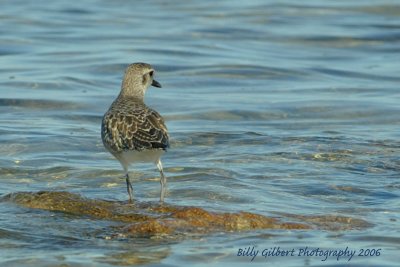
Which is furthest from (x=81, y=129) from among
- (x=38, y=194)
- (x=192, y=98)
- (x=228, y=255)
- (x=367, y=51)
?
(x=367, y=51)

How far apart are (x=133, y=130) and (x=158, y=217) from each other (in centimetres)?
96

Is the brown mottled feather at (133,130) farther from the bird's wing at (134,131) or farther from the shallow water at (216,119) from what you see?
the shallow water at (216,119)

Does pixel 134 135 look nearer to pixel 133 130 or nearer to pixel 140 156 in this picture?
pixel 133 130

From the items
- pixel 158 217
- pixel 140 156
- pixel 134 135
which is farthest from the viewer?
pixel 140 156

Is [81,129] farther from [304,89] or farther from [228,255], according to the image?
[228,255]

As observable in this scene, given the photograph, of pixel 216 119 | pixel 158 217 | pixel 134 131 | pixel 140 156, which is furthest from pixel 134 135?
pixel 216 119

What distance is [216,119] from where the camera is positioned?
41.0 ft

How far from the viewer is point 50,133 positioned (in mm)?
11469

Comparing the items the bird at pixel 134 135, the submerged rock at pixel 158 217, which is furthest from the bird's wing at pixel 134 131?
the submerged rock at pixel 158 217

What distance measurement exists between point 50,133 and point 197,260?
4.92 m

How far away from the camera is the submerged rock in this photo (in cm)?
749

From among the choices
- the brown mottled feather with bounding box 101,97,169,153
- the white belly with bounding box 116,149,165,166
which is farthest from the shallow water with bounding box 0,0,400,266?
the brown mottled feather with bounding box 101,97,169,153

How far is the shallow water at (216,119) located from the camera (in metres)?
7.35

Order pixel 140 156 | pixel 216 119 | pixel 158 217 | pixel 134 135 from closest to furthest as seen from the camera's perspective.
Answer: pixel 158 217, pixel 134 135, pixel 140 156, pixel 216 119
